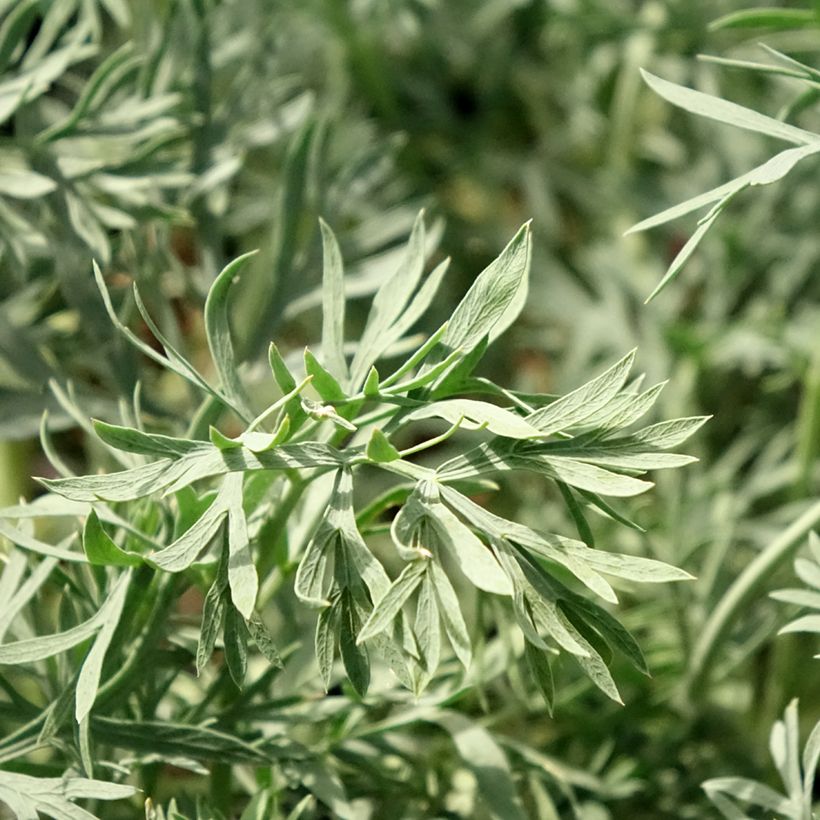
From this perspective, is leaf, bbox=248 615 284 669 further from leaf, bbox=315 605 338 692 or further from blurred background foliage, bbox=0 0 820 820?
blurred background foliage, bbox=0 0 820 820

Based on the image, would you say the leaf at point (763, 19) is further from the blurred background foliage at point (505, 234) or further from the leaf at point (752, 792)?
the leaf at point (752, 792)

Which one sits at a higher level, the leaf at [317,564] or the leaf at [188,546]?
the leaf at [188,546]

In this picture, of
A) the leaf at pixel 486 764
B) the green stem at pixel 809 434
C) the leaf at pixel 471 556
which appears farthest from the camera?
the green stem at pixel 809 434

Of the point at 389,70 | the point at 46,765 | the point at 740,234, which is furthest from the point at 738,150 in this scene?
the point at 46,765

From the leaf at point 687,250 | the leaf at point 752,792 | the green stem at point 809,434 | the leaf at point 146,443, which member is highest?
the leaf at point 687,250

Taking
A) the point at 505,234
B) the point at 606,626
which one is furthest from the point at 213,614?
the point at 505,234

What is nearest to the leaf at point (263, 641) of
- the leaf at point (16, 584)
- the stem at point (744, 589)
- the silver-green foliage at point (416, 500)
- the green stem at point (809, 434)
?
the silver-green foliage at point (416, 500)

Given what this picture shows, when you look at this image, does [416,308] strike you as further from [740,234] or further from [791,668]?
[740,234]
